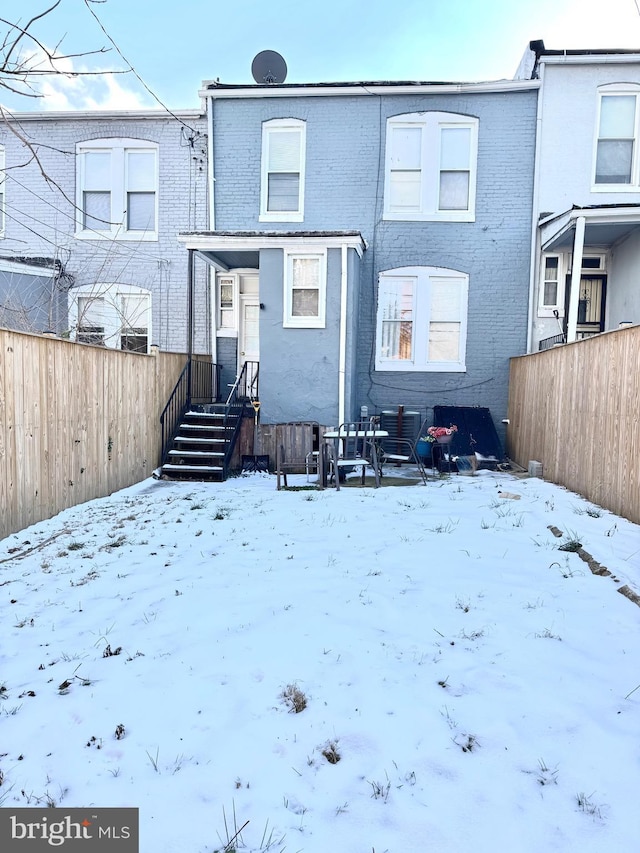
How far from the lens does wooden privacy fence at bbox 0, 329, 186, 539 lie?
5.32 metres

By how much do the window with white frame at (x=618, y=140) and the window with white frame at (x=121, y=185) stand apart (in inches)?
365

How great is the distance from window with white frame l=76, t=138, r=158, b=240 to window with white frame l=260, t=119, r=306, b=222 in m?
2.52

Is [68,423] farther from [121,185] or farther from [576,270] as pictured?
[576,270]

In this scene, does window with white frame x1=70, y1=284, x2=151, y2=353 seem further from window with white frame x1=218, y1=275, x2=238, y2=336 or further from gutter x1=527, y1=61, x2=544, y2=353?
gutter x1=527, y1=61, x2=544, y2=353

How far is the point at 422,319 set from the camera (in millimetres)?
10969

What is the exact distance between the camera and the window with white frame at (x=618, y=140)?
10.4 m

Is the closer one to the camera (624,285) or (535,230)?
(624,285)

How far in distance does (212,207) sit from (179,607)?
9806 mm

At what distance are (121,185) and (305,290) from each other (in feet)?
17.9

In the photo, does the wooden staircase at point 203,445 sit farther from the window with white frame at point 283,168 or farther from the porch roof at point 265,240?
the window with white frame at point 283,168

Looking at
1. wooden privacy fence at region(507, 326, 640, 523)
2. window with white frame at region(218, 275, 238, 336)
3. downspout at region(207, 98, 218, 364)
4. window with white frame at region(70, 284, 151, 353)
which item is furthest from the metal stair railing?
wooden privacy fence at region(507, 326, 640, 523)

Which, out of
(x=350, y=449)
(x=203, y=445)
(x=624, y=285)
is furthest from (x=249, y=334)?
(x=624, y=285)

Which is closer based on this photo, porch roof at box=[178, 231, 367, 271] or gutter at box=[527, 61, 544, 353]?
porch roof at box=[178, 231, 367, 271]

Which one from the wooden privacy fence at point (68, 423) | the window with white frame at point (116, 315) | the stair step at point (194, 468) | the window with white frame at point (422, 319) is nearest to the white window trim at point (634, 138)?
the window with white frame at point (422, 319)
